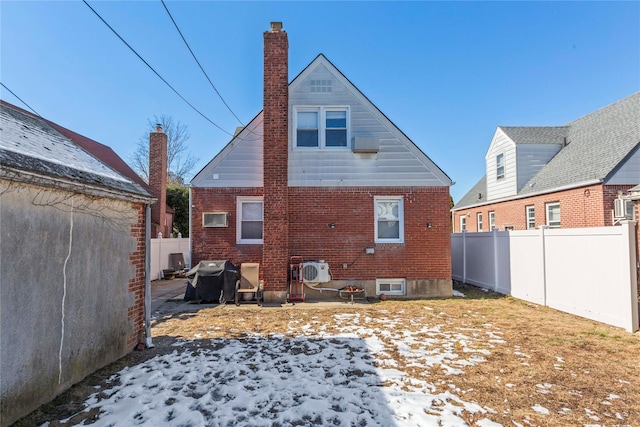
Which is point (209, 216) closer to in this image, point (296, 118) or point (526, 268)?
point (296, 118)

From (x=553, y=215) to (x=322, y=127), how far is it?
33.8 feet

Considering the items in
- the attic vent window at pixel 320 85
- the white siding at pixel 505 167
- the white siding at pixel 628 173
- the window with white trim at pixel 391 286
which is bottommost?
the window with white trim at pixel 391 286

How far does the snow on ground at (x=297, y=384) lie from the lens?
3.19m

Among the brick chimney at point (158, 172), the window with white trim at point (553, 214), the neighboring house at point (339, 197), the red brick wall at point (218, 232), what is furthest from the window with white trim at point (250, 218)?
the window with white trim at point (553, 214)

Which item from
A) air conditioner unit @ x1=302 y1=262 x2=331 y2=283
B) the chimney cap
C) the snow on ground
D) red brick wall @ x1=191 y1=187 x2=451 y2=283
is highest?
the chimney cap

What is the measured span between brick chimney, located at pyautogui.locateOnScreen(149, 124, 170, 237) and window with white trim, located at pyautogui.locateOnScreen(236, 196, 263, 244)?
10.1m

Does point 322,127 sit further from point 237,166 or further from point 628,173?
point 628,173

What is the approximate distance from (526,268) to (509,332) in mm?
3473

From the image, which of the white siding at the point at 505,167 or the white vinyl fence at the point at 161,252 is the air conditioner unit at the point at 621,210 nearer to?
the white siding at the point at 505,167

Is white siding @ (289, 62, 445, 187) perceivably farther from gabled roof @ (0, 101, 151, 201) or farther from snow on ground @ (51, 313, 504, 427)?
gabled roof @ (0, 101, 151, 201)

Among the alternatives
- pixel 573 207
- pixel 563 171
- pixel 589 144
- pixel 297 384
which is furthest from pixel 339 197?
pixel 589 144

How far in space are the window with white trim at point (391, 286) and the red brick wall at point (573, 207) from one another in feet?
23.4

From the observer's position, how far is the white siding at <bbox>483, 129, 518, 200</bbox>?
15.1 meters

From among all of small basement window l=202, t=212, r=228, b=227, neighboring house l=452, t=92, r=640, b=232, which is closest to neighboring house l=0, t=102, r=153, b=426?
small basement window l=202, t=212, r=228, b=227
